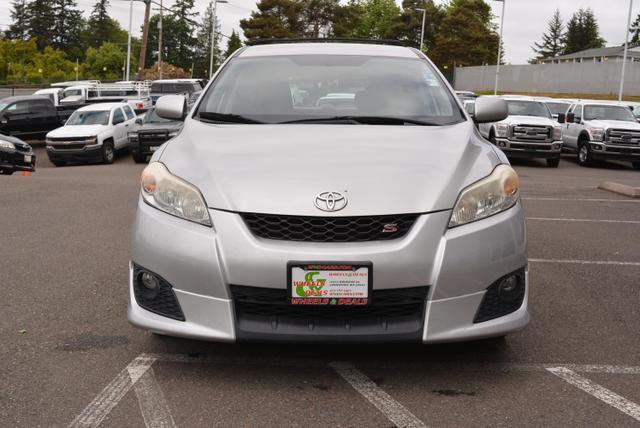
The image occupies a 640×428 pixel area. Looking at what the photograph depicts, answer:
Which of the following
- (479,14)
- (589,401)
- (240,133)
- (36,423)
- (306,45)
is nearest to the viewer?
(36,423)

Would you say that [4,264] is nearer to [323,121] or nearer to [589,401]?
[323,121]

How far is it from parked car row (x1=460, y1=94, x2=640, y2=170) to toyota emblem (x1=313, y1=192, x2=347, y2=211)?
17.2 metres

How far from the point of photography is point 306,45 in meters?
5.63

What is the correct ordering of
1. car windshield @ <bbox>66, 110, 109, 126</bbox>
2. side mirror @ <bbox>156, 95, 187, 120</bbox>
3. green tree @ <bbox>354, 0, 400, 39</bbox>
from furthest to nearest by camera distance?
green tree @ <bbox>354, 0, 400, 39</bbox> < car windshield @ <bbox>66, 110, 109, 126</bbox> < side mirror @ <bbox>156, 95, 187, 120</bbox>

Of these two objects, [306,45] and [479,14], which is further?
[479,14]

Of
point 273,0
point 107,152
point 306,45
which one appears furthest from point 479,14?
point 306,45

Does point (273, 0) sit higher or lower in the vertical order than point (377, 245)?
higher

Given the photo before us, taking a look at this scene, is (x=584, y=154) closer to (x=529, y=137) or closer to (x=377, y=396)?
(x=529, y=137)

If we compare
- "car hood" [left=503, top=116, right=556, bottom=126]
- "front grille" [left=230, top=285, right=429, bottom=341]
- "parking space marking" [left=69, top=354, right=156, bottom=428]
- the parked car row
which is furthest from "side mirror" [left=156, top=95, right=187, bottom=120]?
the parked car row

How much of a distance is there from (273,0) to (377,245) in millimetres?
81611

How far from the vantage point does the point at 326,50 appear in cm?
539

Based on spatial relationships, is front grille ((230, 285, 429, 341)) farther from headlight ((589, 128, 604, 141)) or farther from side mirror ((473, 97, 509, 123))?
headlight ((589, 128, 604, 141))

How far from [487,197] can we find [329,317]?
0.99 m

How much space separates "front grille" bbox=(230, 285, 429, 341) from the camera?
3.49m
